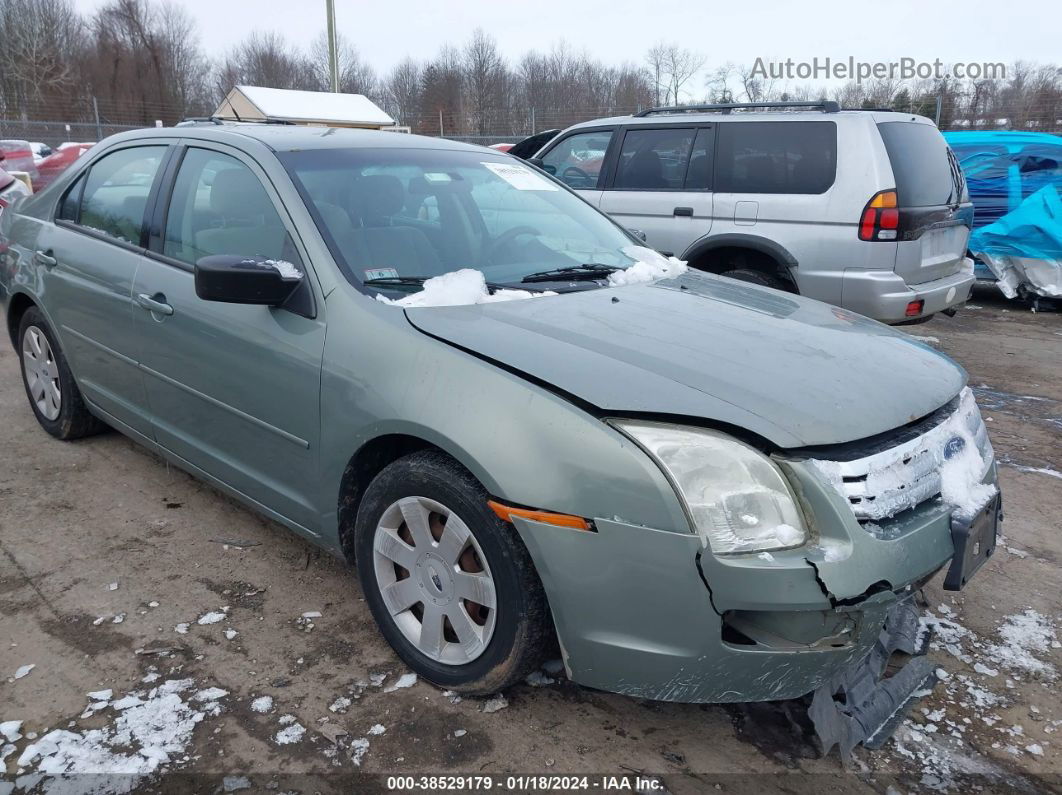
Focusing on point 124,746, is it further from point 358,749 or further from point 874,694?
point 874,694

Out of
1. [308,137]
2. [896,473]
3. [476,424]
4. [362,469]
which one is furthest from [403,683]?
[308,137]

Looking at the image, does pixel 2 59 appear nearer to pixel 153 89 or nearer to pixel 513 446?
pixel 153 89

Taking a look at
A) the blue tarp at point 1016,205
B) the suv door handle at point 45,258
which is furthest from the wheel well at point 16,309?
the blue tarp at point 1016,205

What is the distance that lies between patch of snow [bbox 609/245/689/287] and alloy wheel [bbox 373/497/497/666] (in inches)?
47.1

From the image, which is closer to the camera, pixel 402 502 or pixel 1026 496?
pixel 402 502

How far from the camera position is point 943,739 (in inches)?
92.7

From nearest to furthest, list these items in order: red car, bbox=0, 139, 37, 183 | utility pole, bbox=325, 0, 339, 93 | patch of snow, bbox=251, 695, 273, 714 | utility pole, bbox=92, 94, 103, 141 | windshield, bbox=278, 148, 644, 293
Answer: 1. patch of snow, bbox=251, 695, 273, 714
2. windshield, bbox=278, 148, 644, 293
3. red car, bbox=0, 139, 37, 183
4. utility pole, bbox=325, 0, 339, 93
5. utility pole, bbox=92, 94, 103, 141

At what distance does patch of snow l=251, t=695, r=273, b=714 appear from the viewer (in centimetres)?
245

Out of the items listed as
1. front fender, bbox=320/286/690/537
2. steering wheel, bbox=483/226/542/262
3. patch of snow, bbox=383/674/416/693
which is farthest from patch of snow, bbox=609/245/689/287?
patch of snow, bbox=383/674/416/693

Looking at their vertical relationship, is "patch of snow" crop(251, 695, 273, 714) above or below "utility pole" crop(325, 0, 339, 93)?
below

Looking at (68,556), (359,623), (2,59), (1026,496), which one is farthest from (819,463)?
(2,59)

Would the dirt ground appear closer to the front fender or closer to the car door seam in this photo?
the front fender

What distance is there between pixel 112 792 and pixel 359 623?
0.94 meters

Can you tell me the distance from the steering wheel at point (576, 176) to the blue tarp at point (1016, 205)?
403 centimetres
